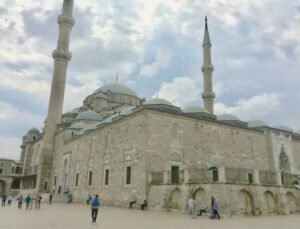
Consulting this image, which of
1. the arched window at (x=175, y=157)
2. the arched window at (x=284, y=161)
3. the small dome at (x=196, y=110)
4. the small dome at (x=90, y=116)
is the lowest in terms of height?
the arched window at (x=175, y=157)

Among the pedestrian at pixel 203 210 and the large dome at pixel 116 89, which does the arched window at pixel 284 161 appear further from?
the large dome at pixel 116 89

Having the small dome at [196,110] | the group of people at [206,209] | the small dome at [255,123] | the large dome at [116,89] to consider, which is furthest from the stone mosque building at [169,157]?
the large dome at [116,89]

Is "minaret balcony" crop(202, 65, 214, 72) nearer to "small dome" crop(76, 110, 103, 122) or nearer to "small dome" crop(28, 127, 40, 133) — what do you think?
"small dome" crop(76, 110, 103, 122)

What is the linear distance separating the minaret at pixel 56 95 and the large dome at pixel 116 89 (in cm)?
709

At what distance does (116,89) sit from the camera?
111ft

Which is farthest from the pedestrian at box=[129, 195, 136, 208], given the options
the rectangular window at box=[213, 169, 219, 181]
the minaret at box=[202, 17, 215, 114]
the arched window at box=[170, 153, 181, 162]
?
the minaret at box=[202, 17, 215, 114]

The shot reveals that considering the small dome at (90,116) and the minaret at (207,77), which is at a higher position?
the minaret at (207,77)

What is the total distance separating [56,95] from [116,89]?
30.2 feet

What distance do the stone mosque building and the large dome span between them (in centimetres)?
456

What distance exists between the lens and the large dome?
110ft

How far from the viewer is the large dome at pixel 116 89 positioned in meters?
33.5

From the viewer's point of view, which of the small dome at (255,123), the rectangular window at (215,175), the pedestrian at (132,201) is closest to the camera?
the rectangular window at (215,175)

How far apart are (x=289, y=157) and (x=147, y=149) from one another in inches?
497

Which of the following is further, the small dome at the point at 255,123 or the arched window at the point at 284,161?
the small dome at the point at 255,123
